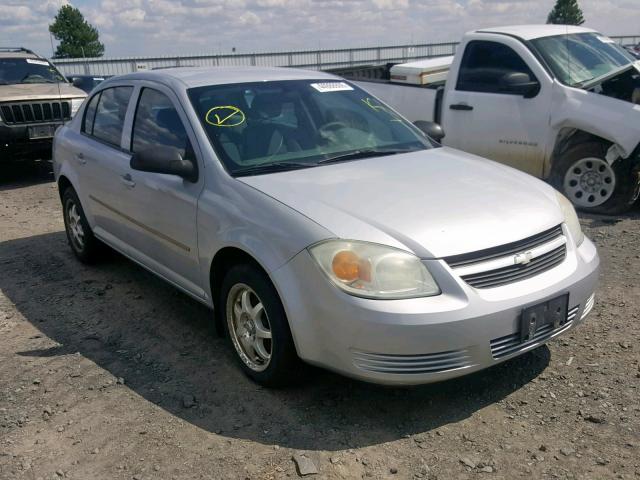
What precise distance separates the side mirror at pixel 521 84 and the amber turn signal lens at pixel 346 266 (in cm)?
447

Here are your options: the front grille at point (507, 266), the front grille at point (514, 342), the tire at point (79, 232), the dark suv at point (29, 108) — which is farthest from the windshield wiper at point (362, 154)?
the dark suv at point (29, 108)

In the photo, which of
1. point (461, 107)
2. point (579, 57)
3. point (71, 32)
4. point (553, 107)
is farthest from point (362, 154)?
point (71, 32)

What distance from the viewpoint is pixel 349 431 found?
316 centimetres

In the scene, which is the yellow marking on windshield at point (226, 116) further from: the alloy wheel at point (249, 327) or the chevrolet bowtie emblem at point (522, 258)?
the chevrolet bowtie emblem at point (522, 258)

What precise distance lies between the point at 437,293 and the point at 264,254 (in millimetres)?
872

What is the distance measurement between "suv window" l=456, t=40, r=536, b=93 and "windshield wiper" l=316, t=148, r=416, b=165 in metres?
3.33

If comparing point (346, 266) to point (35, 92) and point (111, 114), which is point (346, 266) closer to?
point (111, 114)

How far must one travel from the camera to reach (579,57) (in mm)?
7023

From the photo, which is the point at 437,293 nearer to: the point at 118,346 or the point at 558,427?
the point at 558,427

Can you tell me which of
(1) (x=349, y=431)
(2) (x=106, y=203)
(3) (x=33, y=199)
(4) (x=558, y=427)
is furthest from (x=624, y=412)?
(3) (x=33, y=199)

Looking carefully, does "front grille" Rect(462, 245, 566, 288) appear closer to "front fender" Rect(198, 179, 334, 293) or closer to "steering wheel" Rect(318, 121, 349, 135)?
"front fender" Rect(198, 179, 334, 293)

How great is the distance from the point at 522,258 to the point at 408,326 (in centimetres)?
70

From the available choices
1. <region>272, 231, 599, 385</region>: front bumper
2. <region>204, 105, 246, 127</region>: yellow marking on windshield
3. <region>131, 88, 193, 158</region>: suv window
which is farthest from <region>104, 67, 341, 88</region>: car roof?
<region>272, 231, 599, 385</region>: front bumper

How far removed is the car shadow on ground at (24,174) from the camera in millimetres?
10070
